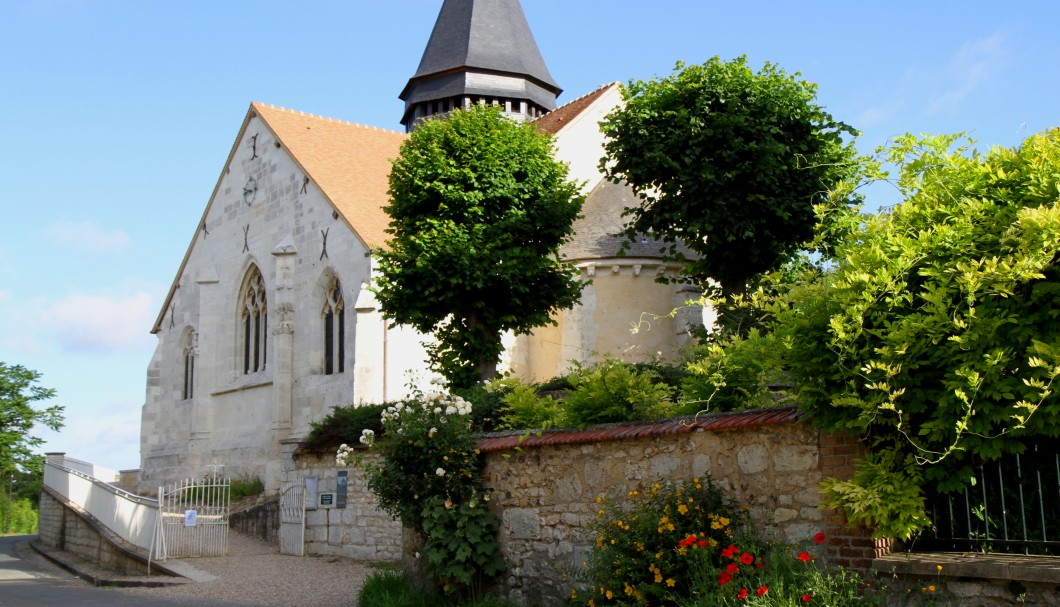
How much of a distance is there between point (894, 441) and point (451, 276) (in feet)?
39.2

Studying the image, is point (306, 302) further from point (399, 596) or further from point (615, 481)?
point (615, 481)

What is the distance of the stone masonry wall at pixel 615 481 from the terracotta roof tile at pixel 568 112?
19.3m

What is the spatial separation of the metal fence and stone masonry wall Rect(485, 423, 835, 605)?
499mm

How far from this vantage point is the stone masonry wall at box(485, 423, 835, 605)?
21.0 ft

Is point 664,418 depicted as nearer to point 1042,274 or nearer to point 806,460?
point 806,460

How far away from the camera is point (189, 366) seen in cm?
2972

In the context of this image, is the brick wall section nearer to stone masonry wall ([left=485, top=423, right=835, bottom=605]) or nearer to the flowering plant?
stone masonry wall ([left=485, top=423, right=835, bottom=605])

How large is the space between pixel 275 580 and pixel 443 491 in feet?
16.7

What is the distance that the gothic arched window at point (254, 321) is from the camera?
1048 inches

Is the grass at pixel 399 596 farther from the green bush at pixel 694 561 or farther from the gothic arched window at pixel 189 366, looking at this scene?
the gothic arched window at pixel 189 366

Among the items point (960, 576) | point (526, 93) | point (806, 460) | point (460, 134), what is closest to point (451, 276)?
point (460, 134)

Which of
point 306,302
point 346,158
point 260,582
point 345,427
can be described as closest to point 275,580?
point 260,582

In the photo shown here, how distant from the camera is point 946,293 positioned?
5426 mm

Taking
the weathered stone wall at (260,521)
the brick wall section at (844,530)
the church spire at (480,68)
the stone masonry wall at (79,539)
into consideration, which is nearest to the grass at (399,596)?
the brick wall section at (844,530)
